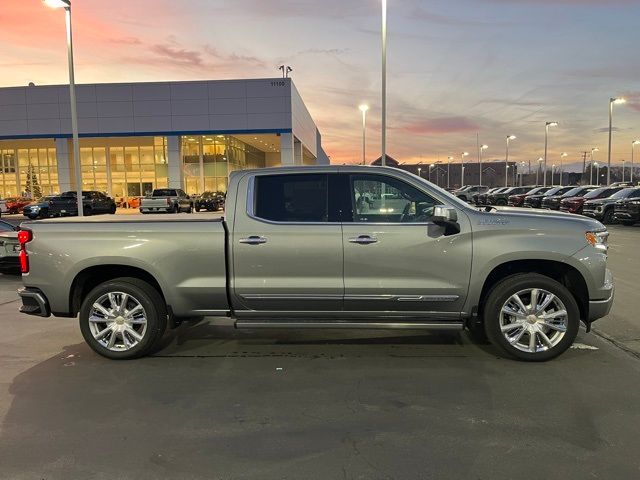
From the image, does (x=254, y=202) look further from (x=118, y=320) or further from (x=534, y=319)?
(x=534, y=319)

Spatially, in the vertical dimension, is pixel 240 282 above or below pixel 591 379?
above

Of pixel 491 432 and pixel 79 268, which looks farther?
pixel 79 268

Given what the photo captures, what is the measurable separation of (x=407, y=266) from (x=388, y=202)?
2.23 ft

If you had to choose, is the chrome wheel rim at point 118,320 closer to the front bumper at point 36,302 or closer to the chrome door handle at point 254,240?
the front bumper at point 36,302

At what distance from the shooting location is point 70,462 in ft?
11.1

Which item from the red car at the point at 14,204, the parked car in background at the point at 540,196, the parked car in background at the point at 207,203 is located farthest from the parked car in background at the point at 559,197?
the red car at the point at 14,204

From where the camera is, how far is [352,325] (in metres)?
5.05

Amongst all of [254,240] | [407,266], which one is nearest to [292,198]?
[254,240]

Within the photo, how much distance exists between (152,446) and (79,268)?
7.72 feet

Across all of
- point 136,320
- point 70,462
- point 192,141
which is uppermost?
point 192,141

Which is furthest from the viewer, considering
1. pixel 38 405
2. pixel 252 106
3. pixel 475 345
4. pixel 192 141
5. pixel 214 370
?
pixel 192 141

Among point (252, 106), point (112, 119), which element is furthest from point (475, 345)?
point (112, 119)

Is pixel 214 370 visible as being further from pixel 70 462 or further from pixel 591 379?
pixel 591 379

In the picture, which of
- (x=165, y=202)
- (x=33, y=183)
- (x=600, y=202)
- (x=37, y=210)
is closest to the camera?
(x=600, y=202)
